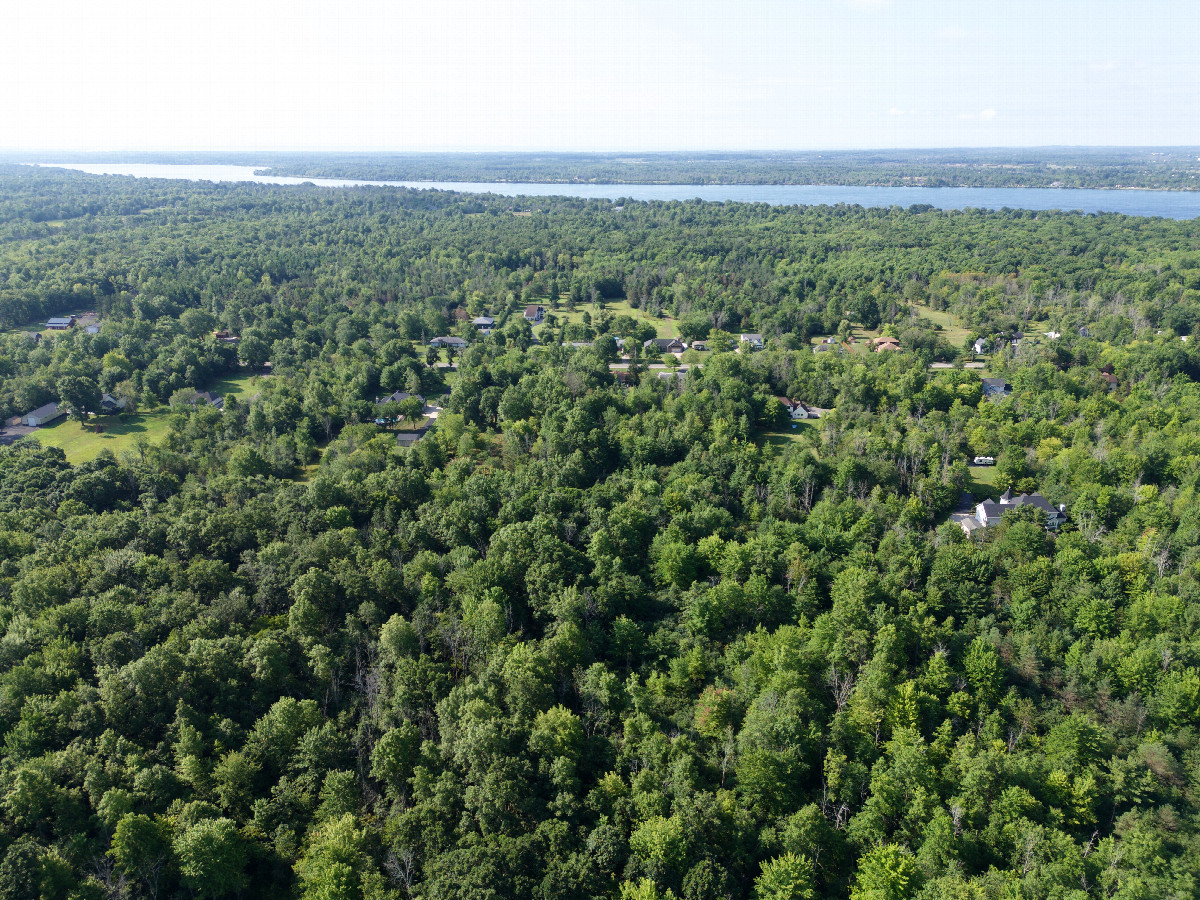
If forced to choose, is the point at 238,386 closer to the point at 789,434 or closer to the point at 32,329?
the point at 32,329

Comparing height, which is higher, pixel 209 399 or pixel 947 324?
pixel 947 324

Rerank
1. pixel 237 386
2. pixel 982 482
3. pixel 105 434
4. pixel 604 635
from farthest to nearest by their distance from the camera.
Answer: pixel 237 386 < pixel 105 434 < pixel 982 482 < pixel 604 635

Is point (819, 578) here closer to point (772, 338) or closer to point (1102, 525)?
point (1102, 525)

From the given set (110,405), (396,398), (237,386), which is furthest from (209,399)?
(396,398)

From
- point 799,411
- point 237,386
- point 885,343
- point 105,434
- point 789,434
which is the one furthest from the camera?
point 885,343

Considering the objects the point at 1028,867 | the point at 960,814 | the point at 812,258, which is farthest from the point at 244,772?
the point at 812,258

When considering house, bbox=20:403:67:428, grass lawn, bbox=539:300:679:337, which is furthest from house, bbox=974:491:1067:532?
house, bbox=20:403:67:428

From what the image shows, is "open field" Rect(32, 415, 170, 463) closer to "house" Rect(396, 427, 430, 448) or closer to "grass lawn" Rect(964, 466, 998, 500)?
"house" Rect(396, 427, 430, 448)
